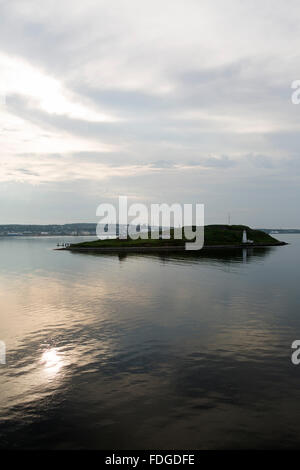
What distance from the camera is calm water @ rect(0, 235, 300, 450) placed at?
15.7 m

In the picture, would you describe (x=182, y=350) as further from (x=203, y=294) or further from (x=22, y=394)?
(x=203, y=294)

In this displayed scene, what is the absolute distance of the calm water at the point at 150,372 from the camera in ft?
51.5

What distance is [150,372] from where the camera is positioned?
73.6 feet

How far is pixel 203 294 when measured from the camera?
→ 160 feet
